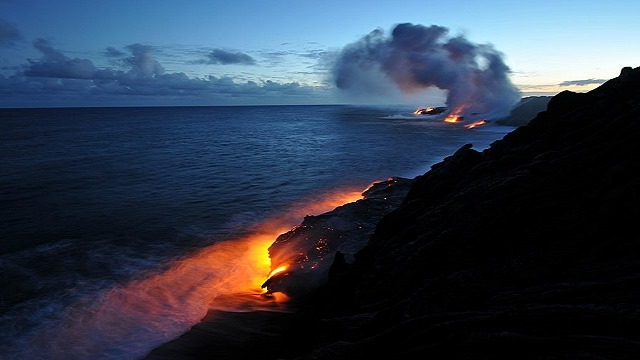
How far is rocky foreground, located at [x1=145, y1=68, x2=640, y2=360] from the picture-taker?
18.9ft

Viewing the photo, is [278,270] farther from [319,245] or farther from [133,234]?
[133,234]

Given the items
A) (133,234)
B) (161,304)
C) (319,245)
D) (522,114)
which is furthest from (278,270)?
(522,114)

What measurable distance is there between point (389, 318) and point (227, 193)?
94.7 ft

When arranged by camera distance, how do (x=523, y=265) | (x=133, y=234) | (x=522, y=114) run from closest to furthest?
(x=523, y=265)
(x=133, y=234)
(x=522, y=114)

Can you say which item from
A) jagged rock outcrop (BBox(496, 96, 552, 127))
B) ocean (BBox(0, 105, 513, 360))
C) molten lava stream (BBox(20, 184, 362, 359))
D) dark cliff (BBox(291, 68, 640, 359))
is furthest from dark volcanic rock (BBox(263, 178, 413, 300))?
jagged rock outcrop (BBox(496, 96, 552, 127))

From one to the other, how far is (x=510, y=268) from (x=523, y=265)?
259 millimetres

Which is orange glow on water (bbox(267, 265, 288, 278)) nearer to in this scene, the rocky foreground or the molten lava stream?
the molten lava stream

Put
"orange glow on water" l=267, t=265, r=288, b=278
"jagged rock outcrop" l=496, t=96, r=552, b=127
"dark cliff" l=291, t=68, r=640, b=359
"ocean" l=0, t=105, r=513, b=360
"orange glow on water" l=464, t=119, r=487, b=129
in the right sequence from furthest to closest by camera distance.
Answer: "orange glow on water" l=464, t=119, r=487, b=129
"jagged rock outcrop" l=496, t=96, r=552, b=127
"orange glow on water" l=267, t=265, r=288, b=278
"ocean" l=0, t=105, r=513, b=360
"dark cliff" l=291, t=68, r=640, b=359

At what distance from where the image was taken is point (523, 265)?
7719 mm

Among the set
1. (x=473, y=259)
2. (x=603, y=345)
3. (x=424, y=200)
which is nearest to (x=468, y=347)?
(x=603, y=345)

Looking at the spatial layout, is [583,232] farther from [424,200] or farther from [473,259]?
[424,200]

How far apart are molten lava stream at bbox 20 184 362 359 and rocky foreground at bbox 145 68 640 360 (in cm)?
122

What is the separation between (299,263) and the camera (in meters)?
16.3

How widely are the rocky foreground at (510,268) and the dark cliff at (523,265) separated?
0.09ft
